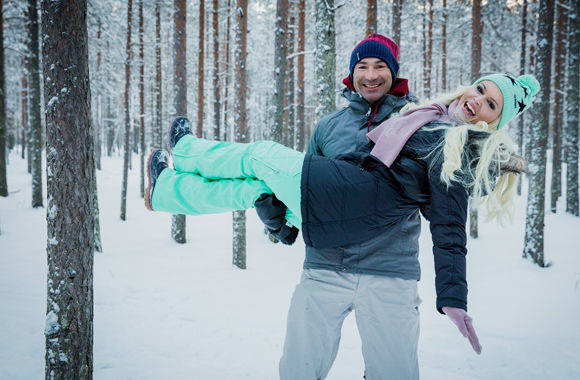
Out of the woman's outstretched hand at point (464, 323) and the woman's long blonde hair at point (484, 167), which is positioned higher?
the woman's long blonde hair at point (484, 167)

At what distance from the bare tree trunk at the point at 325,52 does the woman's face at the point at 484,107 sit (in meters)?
4.51

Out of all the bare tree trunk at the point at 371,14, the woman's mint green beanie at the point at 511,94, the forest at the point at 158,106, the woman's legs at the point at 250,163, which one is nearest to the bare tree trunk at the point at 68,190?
the forest at the point at 158,106

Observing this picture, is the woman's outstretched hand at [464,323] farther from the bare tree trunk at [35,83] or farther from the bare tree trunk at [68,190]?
the bare tree trunk at [35,83]

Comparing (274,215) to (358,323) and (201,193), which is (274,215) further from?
(358,323)

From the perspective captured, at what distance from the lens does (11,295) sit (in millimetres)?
4867

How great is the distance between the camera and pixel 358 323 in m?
2.05

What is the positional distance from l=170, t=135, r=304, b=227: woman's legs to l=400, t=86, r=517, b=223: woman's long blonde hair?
0.88 metres

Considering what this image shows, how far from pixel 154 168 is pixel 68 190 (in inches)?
24.3

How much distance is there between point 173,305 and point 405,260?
165 inches

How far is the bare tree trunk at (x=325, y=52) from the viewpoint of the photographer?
611 cm

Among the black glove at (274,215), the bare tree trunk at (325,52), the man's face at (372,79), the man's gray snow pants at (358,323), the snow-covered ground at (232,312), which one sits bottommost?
the snow-covered ground at (232,312)

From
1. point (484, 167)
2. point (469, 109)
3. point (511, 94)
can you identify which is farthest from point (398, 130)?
point (511, 94)

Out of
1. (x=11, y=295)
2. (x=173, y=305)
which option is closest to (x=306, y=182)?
(x=173, y=305)

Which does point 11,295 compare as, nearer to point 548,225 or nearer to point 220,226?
point 220,226
